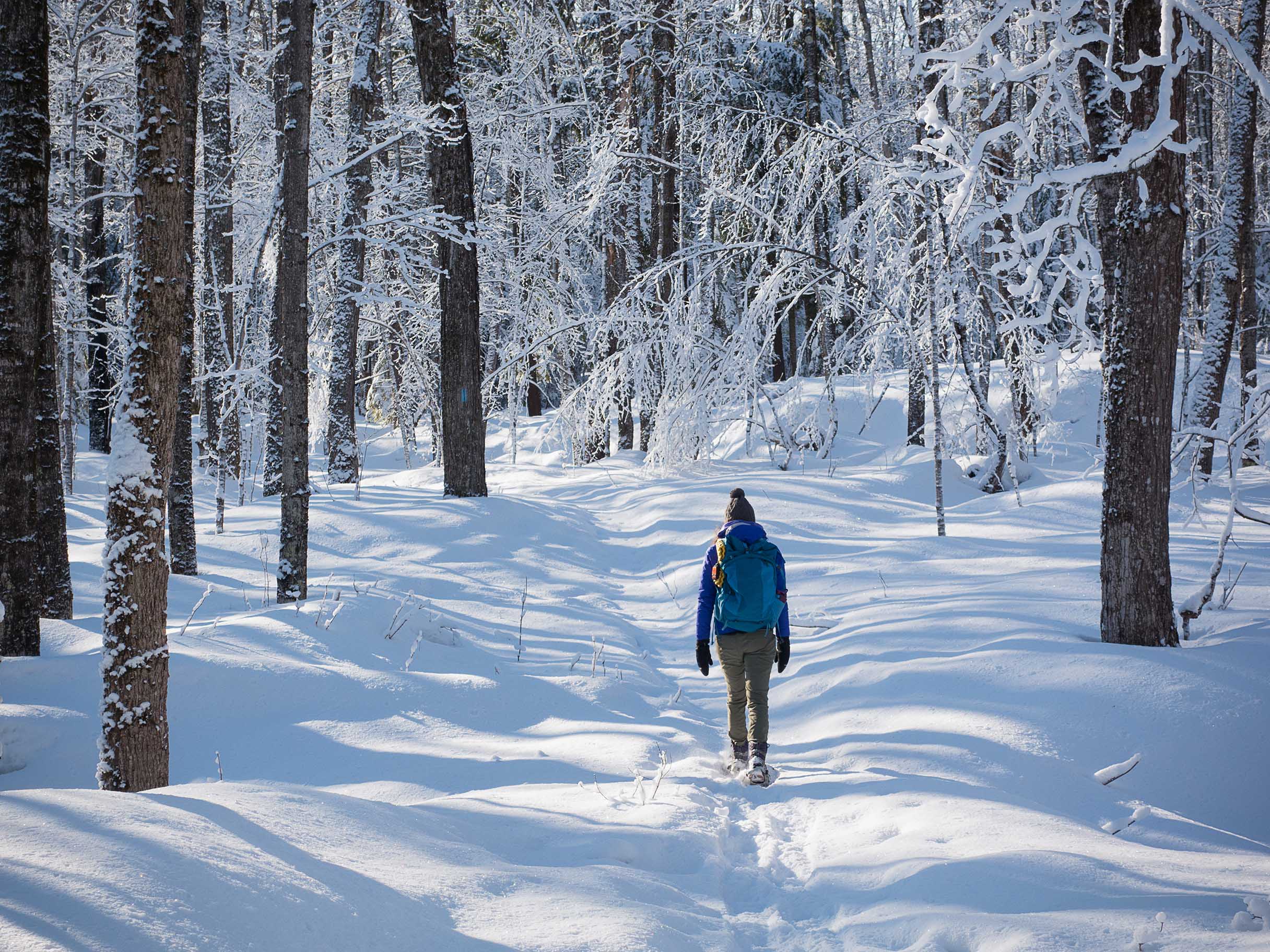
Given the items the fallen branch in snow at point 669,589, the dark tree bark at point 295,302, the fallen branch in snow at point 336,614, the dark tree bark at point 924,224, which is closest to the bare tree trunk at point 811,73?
the dark tree bark at point 924,224

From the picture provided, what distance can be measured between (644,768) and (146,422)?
3292 mm

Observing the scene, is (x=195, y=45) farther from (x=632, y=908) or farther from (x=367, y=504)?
(x=367, y=504)

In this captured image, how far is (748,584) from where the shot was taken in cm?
514

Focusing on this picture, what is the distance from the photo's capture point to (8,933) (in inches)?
83.6

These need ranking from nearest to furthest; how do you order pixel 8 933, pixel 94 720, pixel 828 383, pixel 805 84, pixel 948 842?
pixel 8 933 < pixel 948 842 < pixel 94 720 < pixel 828 383 < pixel 805 84

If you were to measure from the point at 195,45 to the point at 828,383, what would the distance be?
762 cm

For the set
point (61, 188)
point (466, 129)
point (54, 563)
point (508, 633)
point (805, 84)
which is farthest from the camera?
point (805, 84)

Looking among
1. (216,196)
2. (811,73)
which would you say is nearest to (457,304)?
(216,196)

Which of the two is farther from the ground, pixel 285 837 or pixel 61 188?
pixel 61 188

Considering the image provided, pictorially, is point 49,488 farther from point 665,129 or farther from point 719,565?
point 665,129

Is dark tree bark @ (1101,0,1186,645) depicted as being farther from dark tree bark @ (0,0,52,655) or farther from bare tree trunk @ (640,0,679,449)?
bare tree trunk @ (640,0,679,449)

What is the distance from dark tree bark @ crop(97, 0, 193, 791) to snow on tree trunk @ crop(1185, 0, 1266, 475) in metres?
12.7

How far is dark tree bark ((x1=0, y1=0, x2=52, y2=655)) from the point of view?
5.67 meters

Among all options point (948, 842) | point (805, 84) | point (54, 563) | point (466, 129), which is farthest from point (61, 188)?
point (948, 842)
